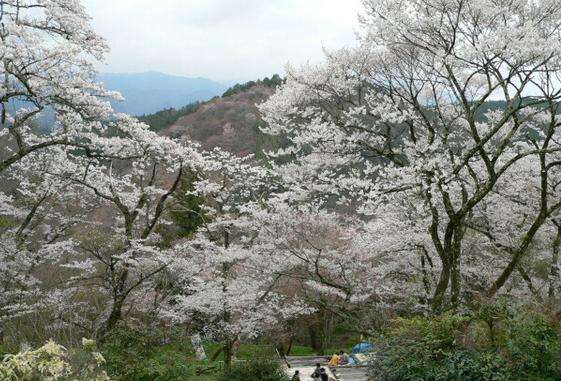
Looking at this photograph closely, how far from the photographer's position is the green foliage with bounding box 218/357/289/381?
11398 millimetres

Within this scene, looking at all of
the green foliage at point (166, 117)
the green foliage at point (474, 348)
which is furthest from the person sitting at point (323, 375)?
the green foliage at point (166, 117)

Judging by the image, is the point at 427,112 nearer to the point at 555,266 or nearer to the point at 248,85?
the point at 555,266

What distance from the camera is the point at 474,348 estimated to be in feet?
23.1

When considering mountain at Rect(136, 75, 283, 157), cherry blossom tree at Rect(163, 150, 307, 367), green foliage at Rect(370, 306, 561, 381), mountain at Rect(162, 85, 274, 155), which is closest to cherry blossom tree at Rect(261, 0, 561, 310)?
green foliage at Rect(370, 306, 561, 381)

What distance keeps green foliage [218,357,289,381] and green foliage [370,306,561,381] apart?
13.5 feet

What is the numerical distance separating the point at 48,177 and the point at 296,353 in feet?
50.1

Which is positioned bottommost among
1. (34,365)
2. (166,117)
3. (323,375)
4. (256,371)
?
(323,375)

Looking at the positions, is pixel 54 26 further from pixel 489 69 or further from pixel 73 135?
pixel 489 69

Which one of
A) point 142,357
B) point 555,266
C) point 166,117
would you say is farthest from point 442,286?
point 166,117

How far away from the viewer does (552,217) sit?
33.3 ft

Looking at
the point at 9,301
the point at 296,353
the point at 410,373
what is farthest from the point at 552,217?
the point at 296,353

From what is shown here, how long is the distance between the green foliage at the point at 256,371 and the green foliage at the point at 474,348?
411cm

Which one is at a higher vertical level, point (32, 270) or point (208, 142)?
point (208, 142)

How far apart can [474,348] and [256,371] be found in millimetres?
5845
